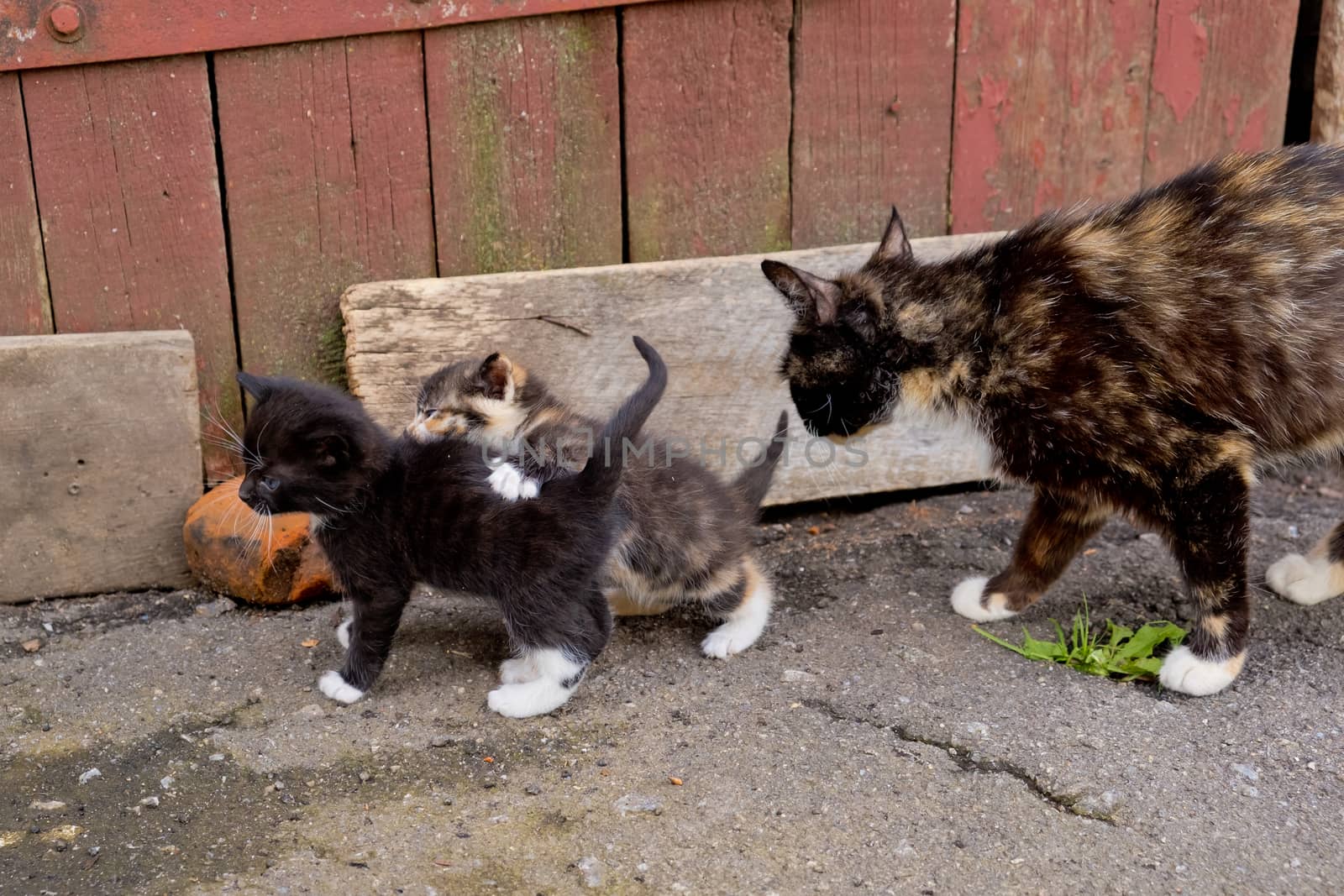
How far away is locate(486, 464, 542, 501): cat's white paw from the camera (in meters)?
3.28

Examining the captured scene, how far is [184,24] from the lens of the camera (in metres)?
3.65

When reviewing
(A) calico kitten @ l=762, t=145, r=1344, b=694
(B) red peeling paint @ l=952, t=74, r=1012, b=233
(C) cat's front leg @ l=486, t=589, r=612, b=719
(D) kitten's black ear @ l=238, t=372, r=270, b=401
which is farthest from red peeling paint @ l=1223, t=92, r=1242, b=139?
(D) kitten's black ear @ l=238, t=372, r=270, b=401

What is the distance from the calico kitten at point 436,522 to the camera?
3.22 meters

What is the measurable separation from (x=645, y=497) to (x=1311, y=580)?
7.26ft

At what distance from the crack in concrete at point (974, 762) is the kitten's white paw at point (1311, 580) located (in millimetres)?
1484

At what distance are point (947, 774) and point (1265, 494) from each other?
2.65 meters

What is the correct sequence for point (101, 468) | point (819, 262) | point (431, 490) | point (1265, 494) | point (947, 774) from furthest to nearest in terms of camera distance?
point (1265, 494), point (819, 262), point (101, 468), point (431, 490), point (947, 774)

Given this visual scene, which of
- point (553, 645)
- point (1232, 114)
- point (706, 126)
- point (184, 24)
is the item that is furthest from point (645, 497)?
point (1232, 114)

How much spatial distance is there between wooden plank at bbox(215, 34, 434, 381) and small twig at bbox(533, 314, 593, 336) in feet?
1.34

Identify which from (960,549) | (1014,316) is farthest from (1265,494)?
(1014,316)

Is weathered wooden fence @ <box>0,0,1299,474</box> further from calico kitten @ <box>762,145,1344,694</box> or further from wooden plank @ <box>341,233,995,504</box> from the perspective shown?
calico kitten @ <box>762,145,1344,694</box>

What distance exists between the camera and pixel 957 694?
3.46 m

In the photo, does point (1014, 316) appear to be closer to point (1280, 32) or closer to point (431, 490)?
point (431, 490)

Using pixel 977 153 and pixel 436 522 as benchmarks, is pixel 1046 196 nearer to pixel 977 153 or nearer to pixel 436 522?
pixel 977 153
